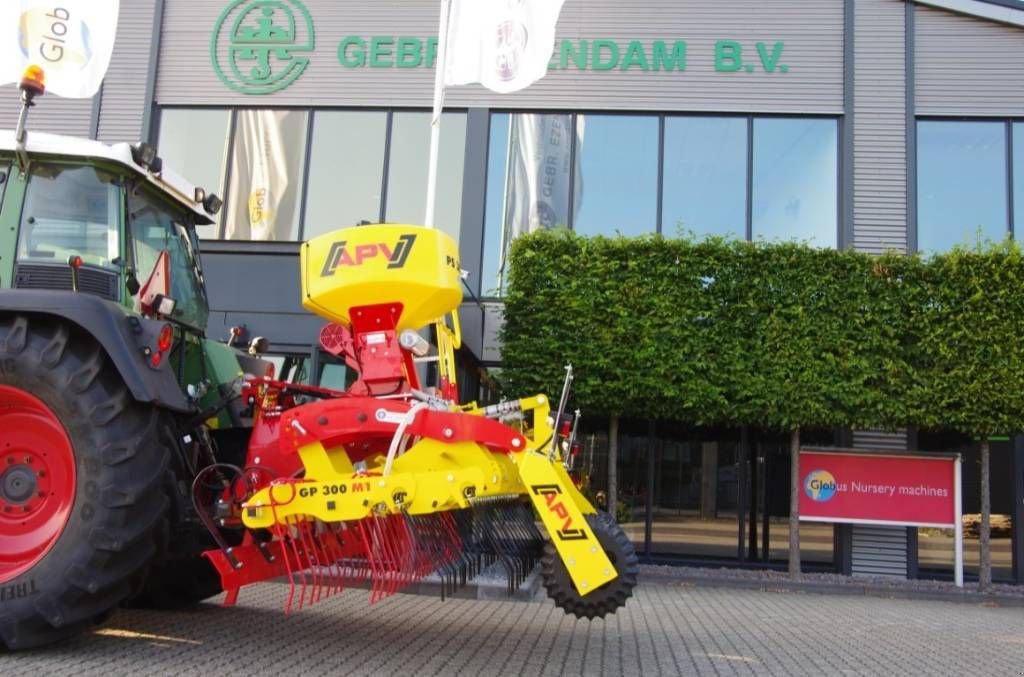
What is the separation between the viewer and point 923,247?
11.3 m

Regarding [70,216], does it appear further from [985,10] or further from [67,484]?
[985,10]

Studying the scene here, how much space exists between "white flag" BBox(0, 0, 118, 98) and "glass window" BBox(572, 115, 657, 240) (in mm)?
6370

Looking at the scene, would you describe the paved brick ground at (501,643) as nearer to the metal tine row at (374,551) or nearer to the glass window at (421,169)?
the metal tine row at (374,551)

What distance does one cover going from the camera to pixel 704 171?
1183 cm

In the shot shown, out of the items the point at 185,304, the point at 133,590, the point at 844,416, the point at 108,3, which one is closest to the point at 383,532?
the point at 133,590

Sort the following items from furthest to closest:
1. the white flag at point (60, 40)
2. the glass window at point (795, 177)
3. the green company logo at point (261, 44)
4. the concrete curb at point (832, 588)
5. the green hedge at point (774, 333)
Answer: the green company logo at point (261, 44) → the glass window at point (795, 177) → the concrete curb at point (832, 588) → the green hedge at point (774, 333) → the white flag at point (60, 40)

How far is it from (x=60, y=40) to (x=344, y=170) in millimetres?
4946

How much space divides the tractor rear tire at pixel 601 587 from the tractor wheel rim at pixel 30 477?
7.72 ft

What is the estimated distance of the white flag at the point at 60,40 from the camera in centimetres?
703

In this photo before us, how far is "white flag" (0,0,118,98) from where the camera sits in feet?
23.1

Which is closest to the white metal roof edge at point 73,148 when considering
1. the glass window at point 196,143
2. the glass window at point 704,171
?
the glass window at point 196,143

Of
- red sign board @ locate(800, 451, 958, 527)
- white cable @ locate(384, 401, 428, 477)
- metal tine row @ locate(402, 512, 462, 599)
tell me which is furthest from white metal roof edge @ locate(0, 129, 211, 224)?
red sign board @ locate(800, 451, 958, 527)

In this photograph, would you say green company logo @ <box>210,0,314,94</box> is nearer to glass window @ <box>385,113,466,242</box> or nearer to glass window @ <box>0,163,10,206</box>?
glass window @ <box>385,113,466,242</box>

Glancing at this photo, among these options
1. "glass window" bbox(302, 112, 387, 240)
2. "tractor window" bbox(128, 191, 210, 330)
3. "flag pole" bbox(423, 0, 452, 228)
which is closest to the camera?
"tractor window" bbox(128, 191, 210, 330)
